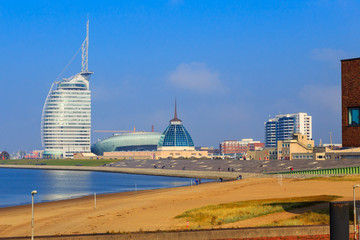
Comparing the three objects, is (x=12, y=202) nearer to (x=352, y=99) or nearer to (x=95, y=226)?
(x=95, y=226)

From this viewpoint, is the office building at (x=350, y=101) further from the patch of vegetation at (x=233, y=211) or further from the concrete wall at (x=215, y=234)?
the concrete wall at (x=215, y=234)

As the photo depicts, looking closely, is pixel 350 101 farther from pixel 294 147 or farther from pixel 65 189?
pixel 294 147

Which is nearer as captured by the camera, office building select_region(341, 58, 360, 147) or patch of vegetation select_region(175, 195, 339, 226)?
office building select_region(341, 58, 360, 147)

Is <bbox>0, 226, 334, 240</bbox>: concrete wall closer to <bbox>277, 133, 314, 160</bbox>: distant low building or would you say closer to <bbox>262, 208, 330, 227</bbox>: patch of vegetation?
<bbox>262, 208, 330, 227</bbox>: patch of vegetation

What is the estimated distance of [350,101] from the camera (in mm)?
42406

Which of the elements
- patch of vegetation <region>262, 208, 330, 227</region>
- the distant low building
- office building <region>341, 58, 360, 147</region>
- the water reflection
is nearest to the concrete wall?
patch of vegetation <region>262, 208, 330, 227</region>

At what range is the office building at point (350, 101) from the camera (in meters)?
42.1

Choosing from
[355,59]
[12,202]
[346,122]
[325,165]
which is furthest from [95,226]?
[325,165]

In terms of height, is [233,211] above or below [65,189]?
above

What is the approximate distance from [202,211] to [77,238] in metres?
18.0

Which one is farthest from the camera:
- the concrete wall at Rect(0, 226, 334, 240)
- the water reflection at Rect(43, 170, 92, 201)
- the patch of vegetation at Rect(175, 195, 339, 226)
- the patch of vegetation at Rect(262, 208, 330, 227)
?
the water reflection at Rect(43, 170, 92, 201)

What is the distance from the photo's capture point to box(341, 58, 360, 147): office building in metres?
42.1

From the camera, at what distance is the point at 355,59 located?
1670 inches

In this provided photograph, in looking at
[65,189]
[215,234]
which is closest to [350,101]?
[215,234]
